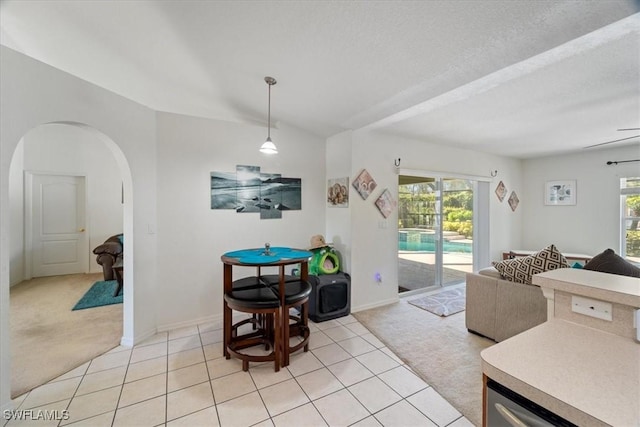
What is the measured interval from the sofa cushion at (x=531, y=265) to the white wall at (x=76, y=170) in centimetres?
672

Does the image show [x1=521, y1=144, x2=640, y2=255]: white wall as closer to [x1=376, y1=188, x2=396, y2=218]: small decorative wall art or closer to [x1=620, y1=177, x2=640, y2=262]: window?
[x1=620, y1=177, x2=640, y2=262]: window

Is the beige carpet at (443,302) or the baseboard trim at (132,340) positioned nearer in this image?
the baseboard trim at (132,340)

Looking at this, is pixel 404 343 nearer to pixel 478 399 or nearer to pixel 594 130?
pixel 478 399

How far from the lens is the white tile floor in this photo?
1.67 meters

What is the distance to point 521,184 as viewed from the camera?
5.53m

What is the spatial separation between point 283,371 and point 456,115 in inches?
126

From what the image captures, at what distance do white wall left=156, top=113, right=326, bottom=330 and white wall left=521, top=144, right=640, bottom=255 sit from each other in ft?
17.0

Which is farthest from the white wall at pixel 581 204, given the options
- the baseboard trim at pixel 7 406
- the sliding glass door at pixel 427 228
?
the baseboard trim at pixel 7 406

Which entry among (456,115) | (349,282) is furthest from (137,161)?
(456,115)

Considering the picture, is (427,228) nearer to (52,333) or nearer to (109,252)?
(52,333)

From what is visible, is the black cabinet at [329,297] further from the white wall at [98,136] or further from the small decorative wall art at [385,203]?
the white wall at [98,136]

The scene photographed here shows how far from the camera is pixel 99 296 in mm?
3957

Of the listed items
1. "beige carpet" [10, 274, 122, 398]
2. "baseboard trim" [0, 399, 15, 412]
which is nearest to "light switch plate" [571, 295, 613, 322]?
"baseboard trim" [0, 399, 15, 412]

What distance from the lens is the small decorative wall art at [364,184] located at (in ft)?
11.3
